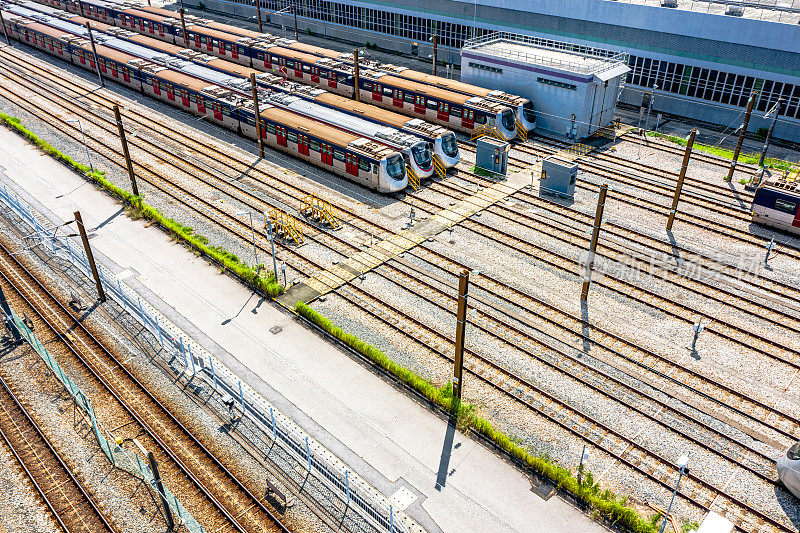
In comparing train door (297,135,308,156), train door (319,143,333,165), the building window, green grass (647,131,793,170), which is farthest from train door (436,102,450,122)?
green grass (647,131,793,170)

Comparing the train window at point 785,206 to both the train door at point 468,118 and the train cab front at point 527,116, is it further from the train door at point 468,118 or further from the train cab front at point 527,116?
the train door at point 468,118

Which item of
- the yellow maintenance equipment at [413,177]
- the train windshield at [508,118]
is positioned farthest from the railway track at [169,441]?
the train windshield at [508,118]

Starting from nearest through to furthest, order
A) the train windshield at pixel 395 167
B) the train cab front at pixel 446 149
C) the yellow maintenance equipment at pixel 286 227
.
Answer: the yellow maintenance equipment at pixel 286 227 → the train windshield at pixel 395 167 → the train cab front at pixel 446 149

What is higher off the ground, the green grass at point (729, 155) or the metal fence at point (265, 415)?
the green grass at point (729, 155)

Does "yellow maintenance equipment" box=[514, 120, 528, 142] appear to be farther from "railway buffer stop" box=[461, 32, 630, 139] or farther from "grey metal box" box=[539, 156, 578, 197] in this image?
"grey metal box" box=[539, 156, 578, 197]

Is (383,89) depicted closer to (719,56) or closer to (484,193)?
(484,193)

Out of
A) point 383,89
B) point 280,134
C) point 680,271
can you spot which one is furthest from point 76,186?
point 680,271
